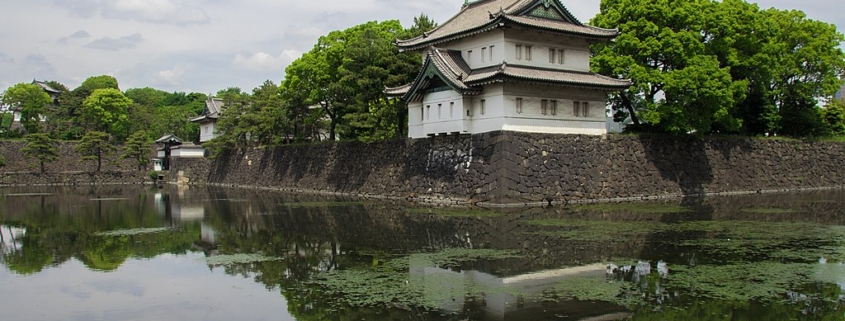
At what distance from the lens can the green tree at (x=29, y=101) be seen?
63344 mm

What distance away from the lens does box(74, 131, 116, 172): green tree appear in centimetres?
5822

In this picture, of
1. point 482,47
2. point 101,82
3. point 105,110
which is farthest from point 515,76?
point 101,82

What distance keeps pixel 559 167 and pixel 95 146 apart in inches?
1732

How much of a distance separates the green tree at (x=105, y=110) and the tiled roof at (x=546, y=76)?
4509cm

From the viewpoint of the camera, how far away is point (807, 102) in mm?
39375

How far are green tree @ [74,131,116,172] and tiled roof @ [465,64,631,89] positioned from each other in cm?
4045

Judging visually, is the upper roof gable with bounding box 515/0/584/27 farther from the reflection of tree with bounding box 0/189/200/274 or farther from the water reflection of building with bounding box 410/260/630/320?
the water reflection of building with bounding box 410/260/630/320

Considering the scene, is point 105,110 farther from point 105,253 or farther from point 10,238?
point 105,253

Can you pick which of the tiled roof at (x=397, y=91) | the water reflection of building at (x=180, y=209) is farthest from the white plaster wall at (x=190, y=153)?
the tiled roof at (x=397, y=91)

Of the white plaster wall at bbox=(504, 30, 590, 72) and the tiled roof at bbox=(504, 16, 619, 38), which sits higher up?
the tiled roof at bbox=(504, 16, 619, 38)

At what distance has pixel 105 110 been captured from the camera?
64375 mm

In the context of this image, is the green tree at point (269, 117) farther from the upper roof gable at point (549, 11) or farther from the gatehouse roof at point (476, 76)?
the upper roof gable at point (549, 11)

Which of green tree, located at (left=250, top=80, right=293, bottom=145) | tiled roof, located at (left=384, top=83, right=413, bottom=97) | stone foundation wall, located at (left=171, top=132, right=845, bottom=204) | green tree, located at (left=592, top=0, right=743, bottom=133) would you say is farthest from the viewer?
green tree, located at (left=250, top=80, right=293, bottom=145)

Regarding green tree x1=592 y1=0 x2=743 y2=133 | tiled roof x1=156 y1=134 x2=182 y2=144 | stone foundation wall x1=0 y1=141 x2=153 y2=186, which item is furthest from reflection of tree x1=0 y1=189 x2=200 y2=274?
tiled roof x1=156 y1=134 x2=182 y2=144
